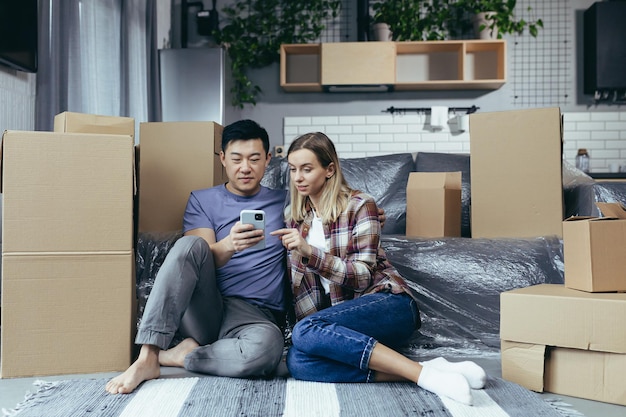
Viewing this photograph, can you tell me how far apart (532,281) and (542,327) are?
21.1 inches

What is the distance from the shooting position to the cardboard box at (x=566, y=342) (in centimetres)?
156

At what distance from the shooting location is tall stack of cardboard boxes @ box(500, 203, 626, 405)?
1.56 meters

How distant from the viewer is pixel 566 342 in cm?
161

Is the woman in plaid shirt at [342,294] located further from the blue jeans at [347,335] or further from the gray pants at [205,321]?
the gray pants at [205,321]

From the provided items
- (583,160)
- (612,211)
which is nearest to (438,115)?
(583,160)

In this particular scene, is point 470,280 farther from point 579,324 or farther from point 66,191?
point 66,191

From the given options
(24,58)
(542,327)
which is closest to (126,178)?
(24,58)

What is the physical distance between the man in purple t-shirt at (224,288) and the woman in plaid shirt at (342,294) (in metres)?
0.09

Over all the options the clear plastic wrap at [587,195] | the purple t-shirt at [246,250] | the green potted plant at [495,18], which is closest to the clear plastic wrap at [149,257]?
the purple t-shirt at [246,250]

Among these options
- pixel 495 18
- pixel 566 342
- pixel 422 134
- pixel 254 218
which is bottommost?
pixel 566 342

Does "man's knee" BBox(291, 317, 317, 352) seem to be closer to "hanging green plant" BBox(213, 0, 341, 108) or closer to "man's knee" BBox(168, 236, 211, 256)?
"man's knee" BBox(168, 236, 211, 256)

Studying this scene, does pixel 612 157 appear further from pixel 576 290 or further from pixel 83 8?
pixel 83 8

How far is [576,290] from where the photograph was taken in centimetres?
171

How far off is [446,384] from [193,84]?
325 cm
